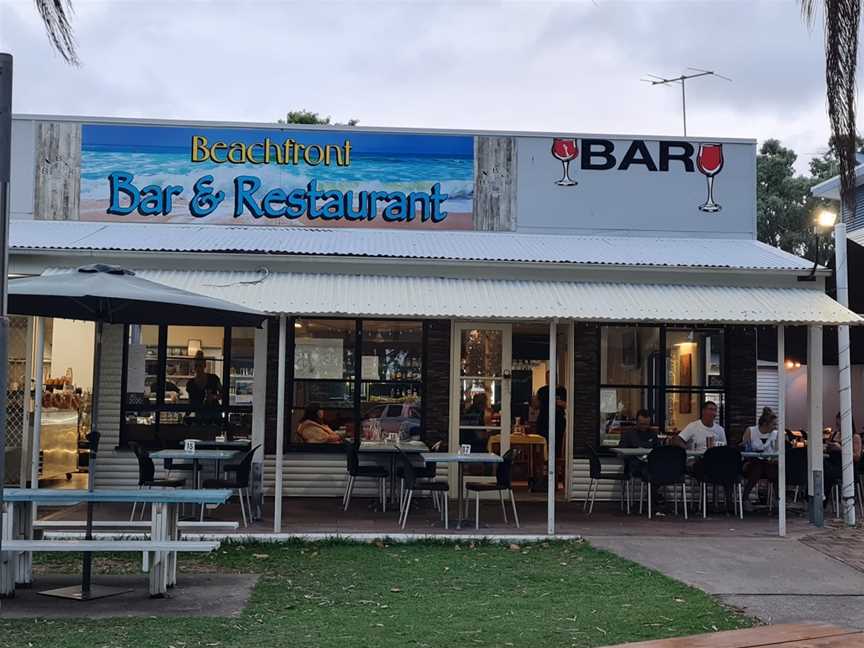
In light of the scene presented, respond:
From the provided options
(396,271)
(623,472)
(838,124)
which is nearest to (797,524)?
(623,472)

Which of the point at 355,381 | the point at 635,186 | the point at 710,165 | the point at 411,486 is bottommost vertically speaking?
the point at 411,486

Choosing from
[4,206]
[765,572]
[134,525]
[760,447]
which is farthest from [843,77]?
[760,447]

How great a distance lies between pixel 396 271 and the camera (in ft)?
36.8

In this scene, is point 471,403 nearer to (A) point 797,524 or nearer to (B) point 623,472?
(B) point 623,472

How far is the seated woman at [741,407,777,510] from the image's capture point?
1227cm

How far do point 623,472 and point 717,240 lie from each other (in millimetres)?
3250

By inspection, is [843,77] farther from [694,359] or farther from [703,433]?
[694,359]

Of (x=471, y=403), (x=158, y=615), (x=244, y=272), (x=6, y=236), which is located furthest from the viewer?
(x=471, y=403)

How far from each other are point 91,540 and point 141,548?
2.02ft

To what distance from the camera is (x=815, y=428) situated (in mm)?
11258

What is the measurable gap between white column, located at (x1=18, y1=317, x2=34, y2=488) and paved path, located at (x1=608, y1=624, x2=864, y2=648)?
9022 mm

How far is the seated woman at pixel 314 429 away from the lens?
13047mm

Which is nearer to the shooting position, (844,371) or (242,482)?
(242,482)

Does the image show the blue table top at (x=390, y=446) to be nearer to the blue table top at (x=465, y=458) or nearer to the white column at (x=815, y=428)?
the blue table top at (x=465, y=458)
